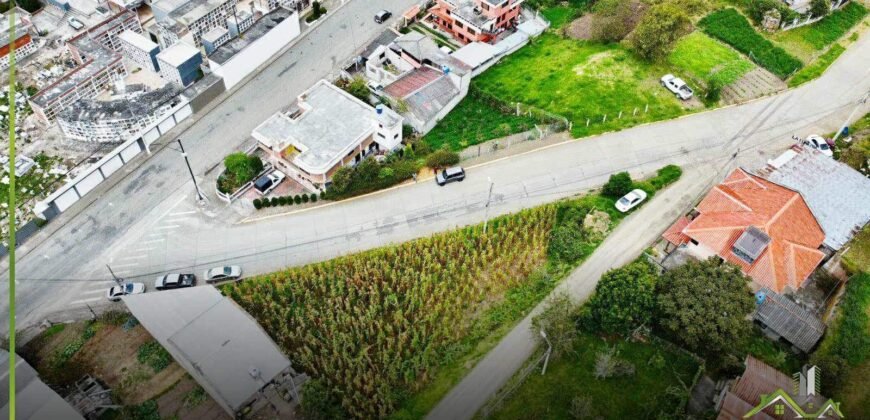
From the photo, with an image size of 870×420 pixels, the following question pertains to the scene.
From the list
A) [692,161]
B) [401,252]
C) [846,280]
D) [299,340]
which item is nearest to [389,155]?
[401,252]

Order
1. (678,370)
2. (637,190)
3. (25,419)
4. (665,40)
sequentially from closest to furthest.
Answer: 1. (25,419)
2. (678,370)
3. (637,190)
4. (665,40)

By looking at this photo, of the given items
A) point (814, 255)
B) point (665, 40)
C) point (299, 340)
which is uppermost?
point (665, 40)

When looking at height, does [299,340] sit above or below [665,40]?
below

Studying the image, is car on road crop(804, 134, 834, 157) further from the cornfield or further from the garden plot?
the cornfield

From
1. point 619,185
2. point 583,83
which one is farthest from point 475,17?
point 619,185

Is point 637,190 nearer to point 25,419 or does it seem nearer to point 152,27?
point 25,419

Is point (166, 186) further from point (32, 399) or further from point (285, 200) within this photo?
point (32, 399)
